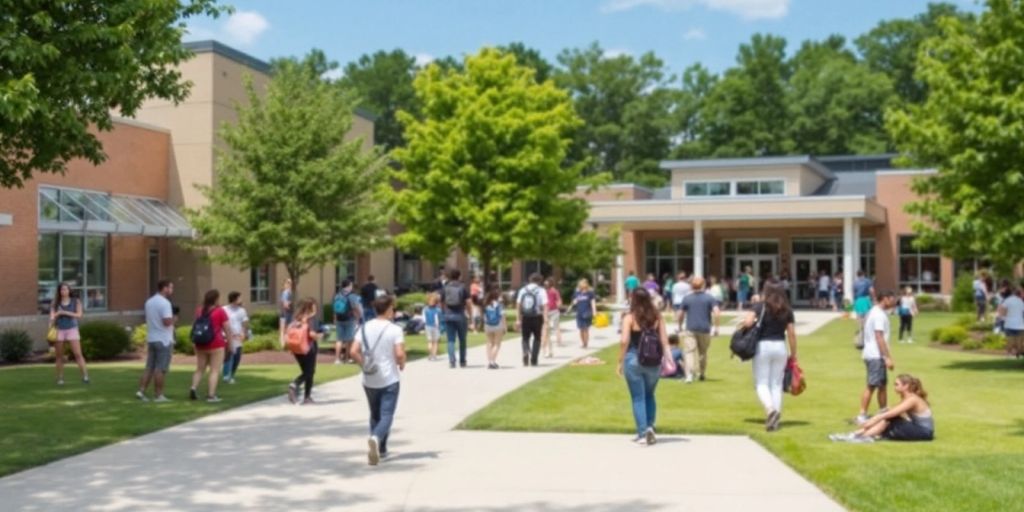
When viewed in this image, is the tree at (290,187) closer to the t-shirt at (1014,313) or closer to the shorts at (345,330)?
the shorts at (345,330)

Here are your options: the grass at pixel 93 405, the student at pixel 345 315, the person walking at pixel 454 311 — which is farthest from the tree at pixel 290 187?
the person walking at pixel 454 311

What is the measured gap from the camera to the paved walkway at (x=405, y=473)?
27.1 feet

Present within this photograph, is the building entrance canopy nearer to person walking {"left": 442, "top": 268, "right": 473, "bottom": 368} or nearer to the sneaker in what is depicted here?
person walking {"left": 442, "top": 268, "right": 473, "bottom": 368}

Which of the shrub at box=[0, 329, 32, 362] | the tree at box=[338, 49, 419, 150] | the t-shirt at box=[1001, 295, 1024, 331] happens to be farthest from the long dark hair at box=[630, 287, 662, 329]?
the tree at box=[338, 49, 419, 150]

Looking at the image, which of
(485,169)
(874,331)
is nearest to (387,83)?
(485,169)

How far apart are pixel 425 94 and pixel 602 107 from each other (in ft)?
182

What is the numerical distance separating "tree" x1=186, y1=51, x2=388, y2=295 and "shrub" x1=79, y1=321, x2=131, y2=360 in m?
3.17

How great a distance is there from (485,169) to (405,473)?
919 inches

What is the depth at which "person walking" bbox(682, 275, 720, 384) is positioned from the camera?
16984mm

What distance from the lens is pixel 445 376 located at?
60.2 feet

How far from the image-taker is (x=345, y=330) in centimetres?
2103

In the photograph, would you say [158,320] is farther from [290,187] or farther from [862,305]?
[862,305]

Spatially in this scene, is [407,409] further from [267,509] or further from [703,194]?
[703,194]

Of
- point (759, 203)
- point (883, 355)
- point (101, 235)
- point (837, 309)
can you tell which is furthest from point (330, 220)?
point (837, 309)
